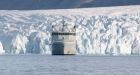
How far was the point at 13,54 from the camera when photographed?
103 m

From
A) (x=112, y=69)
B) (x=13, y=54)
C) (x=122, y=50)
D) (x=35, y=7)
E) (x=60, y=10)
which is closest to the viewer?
(x=112, y=69)

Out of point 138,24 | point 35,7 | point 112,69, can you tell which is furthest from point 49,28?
point 112,69

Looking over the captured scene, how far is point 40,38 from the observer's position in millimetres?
98562

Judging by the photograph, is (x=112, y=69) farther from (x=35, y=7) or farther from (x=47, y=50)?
(x=35, y=7)

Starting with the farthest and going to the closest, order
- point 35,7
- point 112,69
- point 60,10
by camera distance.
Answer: point 35,7 < point 60,10 < point 112,69

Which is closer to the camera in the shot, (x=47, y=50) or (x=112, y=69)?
(x=112, y=69)

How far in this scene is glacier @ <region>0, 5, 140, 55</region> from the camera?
96938 millimetres

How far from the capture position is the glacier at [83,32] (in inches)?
3816

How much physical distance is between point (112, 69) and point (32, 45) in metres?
27.0

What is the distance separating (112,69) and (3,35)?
1330 inches

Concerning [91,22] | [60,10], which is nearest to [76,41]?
[91,22]

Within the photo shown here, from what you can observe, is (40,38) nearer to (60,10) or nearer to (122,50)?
(122,50)

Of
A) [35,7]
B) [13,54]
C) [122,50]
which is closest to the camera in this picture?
[122,50]

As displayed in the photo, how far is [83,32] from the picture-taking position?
99688 mm
